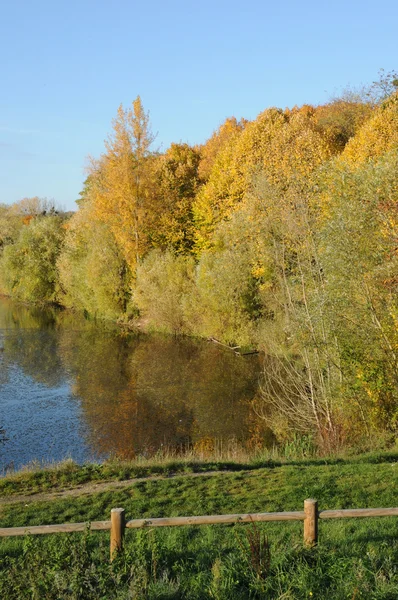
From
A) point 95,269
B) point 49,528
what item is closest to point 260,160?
point 95,269

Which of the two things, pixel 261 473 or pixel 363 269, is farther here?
pixel 363 269

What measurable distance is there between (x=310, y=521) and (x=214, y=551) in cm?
167

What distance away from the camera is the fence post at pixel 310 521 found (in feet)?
25.1

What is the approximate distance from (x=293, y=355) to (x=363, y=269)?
1189cm

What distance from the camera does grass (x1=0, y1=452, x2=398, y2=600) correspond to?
7109 mm

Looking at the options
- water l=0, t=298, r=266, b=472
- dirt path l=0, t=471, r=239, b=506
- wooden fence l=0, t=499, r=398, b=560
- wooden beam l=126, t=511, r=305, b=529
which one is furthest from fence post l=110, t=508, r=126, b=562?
water l=0, t=298, r=266, b=472

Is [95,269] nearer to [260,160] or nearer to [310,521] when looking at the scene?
[260,160]

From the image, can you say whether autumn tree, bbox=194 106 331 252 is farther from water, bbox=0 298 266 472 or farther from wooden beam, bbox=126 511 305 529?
wooden beam, bbox=126 511 305 529

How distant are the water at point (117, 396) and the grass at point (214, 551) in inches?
318

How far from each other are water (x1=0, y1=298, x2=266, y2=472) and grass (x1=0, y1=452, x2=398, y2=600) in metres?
8.08

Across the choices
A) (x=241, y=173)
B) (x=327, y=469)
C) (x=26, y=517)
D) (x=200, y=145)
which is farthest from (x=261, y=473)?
(x=200, y=145)

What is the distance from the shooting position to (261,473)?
14.2 metres

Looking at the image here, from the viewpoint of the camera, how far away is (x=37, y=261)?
6438 centimetres

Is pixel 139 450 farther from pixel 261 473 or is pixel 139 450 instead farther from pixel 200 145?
pixel 200 145
